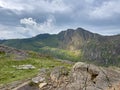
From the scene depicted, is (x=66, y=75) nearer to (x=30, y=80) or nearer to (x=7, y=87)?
(x=30, y=80)

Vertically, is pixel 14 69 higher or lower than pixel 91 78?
higher

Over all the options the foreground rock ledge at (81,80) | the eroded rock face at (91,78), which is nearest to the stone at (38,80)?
the foreground rock ledge at (81,80)

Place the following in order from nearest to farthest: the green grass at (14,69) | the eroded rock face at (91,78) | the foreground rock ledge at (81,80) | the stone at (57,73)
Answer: the eroded rock face at (91,78)
the foreground rock ledge at (81,80)
the stone at (57,73)
the green grass at (14,69)

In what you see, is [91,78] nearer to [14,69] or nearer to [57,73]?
[57,73]

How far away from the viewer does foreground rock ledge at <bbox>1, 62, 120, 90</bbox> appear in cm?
2781

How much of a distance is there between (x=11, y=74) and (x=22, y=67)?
22.8 feet

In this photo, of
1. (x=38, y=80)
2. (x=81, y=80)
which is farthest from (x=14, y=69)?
(x=81, y=80)

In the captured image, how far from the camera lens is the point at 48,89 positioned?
30688 millimetres

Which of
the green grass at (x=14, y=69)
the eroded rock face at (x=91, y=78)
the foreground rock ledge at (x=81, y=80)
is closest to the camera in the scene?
the eroded rock face at (x=91, y=78)

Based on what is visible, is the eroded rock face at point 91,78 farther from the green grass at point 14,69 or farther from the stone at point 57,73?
the green grass at point 14,69

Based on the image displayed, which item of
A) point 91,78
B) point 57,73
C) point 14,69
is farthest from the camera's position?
point 14,69

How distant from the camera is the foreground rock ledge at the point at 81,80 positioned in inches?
1095

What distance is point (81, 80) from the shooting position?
94.1ft

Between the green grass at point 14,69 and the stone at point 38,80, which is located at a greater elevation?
the green grass at point 14,69
